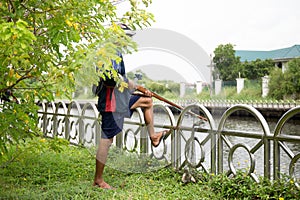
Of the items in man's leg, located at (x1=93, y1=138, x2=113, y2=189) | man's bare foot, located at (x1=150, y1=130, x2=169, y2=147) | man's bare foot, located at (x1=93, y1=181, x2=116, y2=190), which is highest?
man's bare foot, located at (x1=150, y1=130, x2=169, y2=147)

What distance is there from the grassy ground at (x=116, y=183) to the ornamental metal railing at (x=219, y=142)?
120 millimetres

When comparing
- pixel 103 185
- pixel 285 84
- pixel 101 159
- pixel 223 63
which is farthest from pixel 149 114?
pixel 285 84

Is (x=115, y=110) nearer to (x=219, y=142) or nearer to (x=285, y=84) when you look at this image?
(x=219, y=142)

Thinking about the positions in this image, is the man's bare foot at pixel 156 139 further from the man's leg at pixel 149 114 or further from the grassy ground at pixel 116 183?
the grassy ground at pixel 116 183

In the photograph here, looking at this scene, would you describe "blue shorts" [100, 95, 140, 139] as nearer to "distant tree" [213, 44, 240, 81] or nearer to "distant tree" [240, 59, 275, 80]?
"distant tree" [213, 44, 240, 81]

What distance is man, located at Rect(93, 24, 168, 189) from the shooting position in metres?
2.98

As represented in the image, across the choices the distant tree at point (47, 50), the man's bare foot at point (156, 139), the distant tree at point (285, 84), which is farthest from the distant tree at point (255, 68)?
the distant tree at point (47, 50)

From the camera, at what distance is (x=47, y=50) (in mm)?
2729

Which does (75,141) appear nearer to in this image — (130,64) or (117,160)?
(117,160)

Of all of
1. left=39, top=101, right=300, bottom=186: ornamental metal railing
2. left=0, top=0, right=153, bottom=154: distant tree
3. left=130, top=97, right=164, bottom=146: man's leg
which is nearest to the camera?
left=0, top=0, right=153, bottom=154: distant tree

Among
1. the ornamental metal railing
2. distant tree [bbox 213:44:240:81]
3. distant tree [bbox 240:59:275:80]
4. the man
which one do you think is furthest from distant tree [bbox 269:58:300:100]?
the man

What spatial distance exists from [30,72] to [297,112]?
Result: 1.97m

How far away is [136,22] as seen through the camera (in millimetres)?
3594

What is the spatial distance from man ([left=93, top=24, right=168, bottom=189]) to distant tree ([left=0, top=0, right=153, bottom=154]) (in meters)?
0.38
